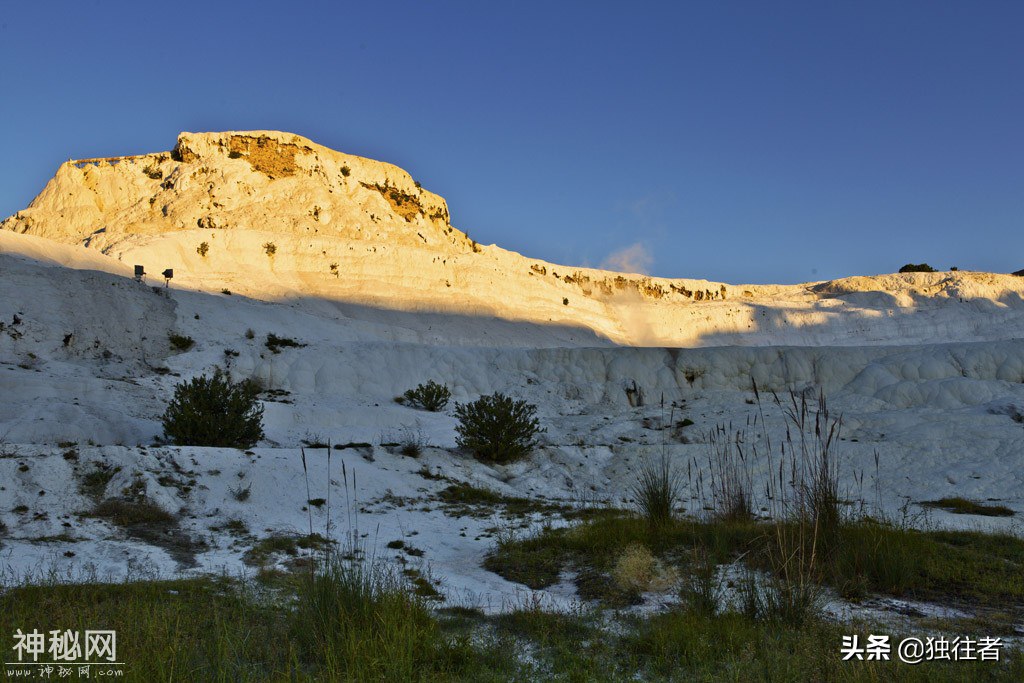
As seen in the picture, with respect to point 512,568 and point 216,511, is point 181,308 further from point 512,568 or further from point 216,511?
point 512,568

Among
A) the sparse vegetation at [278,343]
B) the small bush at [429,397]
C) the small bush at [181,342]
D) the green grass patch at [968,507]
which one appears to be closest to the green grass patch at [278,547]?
the green grass patch at [968,507]

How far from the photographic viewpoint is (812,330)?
145ft

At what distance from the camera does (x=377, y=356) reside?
82.8 feet

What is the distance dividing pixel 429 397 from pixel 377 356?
4.48 meters

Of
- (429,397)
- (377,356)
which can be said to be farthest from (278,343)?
(429,397)

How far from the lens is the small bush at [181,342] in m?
22.1

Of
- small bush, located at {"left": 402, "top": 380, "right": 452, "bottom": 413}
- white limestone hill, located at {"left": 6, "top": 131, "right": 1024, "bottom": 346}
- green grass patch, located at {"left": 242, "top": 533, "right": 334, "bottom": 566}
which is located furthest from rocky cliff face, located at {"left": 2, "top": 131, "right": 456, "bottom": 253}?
green grass patch, located at {"left": 242, "top": 533, "right": 334, "bottom": 566}

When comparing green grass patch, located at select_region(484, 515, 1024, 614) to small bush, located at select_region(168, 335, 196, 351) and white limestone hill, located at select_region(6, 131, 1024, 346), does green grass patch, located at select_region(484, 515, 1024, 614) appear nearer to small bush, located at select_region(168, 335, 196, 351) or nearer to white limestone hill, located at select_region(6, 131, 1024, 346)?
small bush, located at select_region(168, 335, 196, 351)

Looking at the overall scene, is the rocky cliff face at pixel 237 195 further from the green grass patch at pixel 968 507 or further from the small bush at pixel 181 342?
the green grass patch at pixel 968 507

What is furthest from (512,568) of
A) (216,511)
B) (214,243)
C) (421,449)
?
(214,243)

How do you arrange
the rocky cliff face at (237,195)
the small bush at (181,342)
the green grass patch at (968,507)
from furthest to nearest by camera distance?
the rocky cliff face at (237,195) → the small bush at (181,342) → the green grass patch at (968,507)

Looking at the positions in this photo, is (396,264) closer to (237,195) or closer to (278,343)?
(237,195)

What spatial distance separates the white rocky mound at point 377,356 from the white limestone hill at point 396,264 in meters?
0.21

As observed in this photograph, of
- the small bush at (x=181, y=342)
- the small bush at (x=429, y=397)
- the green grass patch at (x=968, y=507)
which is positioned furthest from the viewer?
the small bush at (x=181, y=342)
